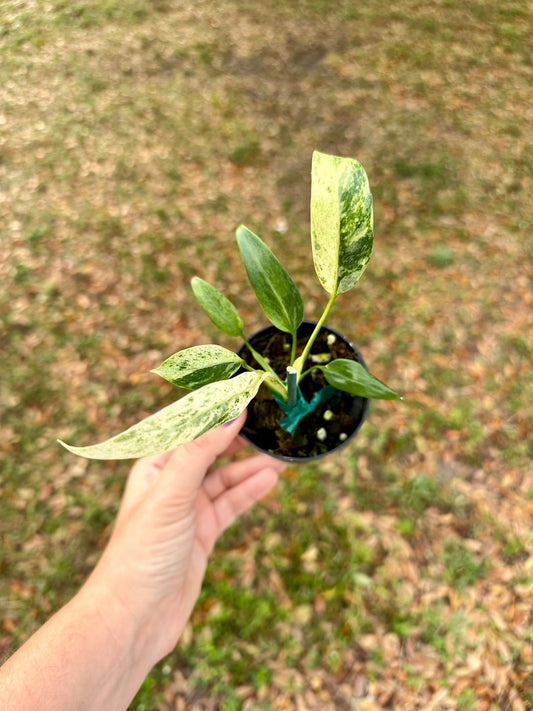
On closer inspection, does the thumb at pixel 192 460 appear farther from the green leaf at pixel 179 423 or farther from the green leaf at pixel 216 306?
the green leaf at pixel 179 423

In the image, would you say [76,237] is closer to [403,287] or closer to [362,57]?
[403,287]

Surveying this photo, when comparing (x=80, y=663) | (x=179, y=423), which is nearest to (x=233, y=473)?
(x=80, y=663)

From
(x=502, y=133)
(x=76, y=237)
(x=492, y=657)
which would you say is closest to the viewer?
(x=492, y=657)

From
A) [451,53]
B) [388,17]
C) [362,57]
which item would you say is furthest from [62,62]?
[451,53]

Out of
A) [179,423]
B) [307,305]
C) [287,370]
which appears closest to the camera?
[179,423]

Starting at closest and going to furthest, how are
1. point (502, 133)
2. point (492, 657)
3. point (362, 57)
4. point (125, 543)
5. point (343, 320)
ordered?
point (125, 543), point (492, 657), point (343, 320), point (502, 133), point (362, 57)

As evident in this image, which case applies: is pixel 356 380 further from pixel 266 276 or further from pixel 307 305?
pixel 307 305
